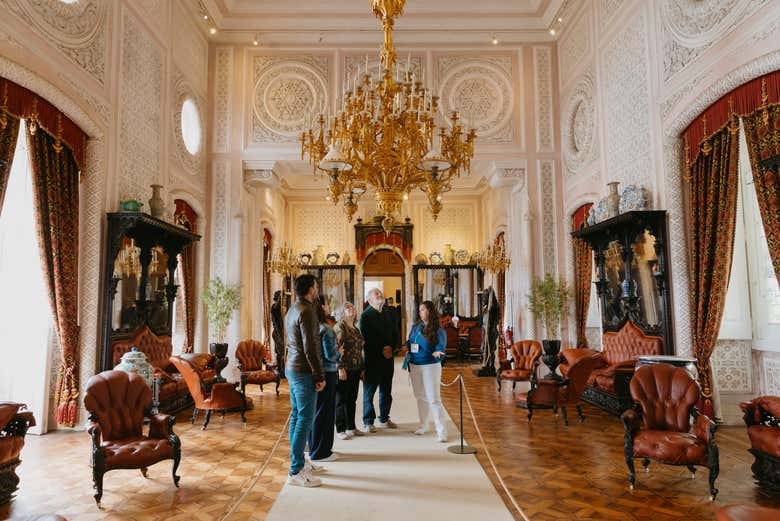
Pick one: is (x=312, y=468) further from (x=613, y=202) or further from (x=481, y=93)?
(x=481, y=93)

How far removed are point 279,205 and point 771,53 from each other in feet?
38.7

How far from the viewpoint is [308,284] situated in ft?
13.6

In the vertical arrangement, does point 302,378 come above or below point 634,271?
below

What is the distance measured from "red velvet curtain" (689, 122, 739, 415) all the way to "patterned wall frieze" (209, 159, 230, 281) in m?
8.04

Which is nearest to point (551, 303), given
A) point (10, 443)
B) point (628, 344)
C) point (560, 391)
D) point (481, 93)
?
point (628, 344)

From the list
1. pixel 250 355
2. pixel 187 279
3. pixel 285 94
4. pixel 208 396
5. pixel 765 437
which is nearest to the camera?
pixel 765 437

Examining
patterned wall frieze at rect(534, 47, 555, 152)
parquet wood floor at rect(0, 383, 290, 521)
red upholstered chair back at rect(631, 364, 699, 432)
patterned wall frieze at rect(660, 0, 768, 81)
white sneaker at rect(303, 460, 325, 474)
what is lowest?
parquet wood floor at rect(0, 383, 290, 521)

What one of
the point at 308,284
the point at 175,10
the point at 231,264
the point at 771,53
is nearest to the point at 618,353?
the point at 771,53

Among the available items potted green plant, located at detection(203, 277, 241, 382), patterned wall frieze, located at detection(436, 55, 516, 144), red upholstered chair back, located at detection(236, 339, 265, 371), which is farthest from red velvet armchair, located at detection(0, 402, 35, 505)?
patterned wall frieze, located at detection(436, 55, 516, 144)

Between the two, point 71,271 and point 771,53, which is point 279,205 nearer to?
point 71,271

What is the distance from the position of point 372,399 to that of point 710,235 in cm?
451

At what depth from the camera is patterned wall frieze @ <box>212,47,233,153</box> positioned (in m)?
9.83

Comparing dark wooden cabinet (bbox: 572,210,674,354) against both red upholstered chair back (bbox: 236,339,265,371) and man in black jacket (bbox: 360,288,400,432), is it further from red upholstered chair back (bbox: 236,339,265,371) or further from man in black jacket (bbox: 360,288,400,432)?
red upholstered chair back (bbox: 236,339,265,371)

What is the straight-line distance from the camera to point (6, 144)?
4.75 meters
